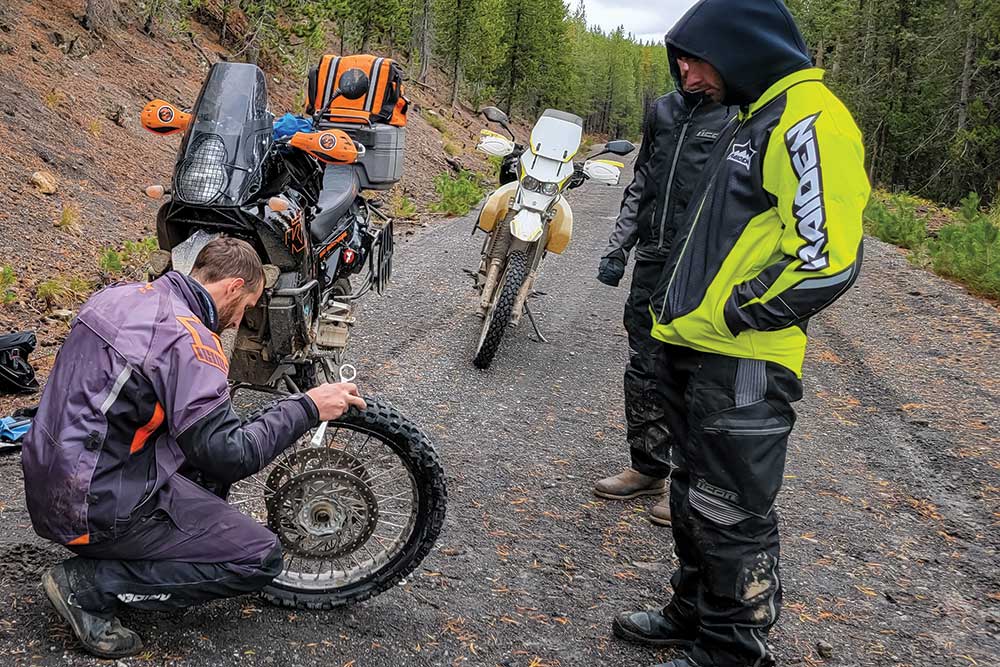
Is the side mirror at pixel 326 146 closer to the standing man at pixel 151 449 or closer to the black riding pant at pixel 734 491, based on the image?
the standing man at pixel 151 449

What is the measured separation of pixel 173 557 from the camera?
98.6 inches

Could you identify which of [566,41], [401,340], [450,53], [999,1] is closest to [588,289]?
[401,340]

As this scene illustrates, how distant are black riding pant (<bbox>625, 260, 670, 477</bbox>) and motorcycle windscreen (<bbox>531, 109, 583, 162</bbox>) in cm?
226

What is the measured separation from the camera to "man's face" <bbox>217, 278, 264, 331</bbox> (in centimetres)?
258

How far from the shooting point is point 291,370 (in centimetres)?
411

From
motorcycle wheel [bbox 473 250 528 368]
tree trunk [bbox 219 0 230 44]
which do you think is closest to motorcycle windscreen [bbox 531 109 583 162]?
motorcycle wheel [bbox 473 250 528 368]

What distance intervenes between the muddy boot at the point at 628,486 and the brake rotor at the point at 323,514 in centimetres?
149

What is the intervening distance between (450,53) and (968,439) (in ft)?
115

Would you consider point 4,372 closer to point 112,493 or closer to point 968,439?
point 112,493

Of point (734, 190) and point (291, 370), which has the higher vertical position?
point (734, 190)

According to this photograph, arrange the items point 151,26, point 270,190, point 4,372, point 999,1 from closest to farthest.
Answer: point 270,190 → point 4,372 → point 151,26 → point 999,1

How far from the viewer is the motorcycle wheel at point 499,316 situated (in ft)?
18.3

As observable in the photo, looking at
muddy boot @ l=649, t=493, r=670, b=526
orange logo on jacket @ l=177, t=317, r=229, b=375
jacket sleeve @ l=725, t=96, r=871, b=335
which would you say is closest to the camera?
jacket sleeve @ l=725, t=96, r=871, b=335

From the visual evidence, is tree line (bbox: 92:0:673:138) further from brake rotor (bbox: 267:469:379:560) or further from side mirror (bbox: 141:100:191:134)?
brake rotor (bbox: 267:469:379:560)
